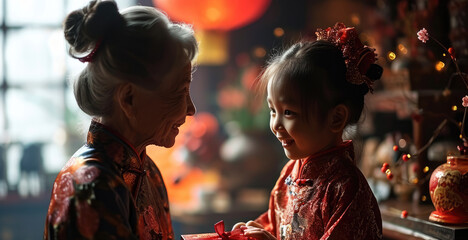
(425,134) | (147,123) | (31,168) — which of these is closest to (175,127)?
(147,123)

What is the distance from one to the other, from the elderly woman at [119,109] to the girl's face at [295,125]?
241mm

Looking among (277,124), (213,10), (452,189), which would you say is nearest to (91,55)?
(277,124)

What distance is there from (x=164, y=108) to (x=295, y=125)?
0.34 meters

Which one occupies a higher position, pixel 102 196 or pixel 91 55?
pixel 91 55

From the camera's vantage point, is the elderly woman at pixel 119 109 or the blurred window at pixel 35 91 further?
the blurred window at pixel 35 91

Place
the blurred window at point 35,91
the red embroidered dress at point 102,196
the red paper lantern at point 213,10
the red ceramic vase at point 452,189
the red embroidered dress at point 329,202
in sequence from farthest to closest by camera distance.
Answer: the blurred window at point 35,91
the red paper lantern at point 213,10
the red ceramic vase at point 452,189
the red embroidered dress at point 329,202
the red embroidered dress at point 102,196

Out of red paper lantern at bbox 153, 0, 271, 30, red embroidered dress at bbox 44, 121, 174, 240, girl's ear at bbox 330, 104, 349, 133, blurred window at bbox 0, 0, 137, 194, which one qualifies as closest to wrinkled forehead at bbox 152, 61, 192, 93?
red embroidered dress at bbox 44, 121, 174, 240

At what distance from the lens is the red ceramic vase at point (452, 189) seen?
167 centimetres

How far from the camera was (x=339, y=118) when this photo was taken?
156cm

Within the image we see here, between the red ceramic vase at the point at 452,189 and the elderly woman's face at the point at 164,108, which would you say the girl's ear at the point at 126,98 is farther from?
the red ceramic vase at the point at 452,189

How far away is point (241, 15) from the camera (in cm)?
354

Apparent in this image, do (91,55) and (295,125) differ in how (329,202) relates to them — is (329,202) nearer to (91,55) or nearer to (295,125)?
(295,125)

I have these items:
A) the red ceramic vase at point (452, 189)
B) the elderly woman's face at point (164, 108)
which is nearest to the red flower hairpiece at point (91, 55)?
the elderly woman's face at point (164, 108)

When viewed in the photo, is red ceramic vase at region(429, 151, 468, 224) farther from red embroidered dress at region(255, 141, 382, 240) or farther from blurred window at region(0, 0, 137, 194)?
blurred window at region(0, 0, 137, 194)
